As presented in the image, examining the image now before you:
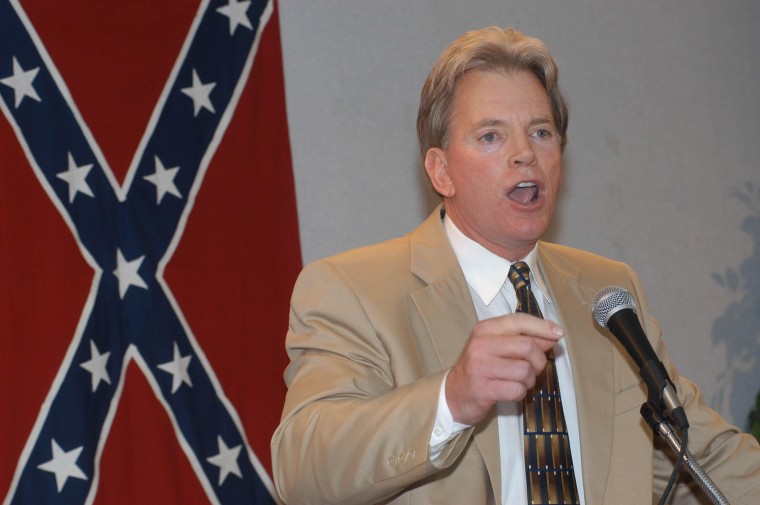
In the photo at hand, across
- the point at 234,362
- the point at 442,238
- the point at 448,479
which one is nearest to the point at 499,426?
the point at 448,479

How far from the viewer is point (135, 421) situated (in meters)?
3.34

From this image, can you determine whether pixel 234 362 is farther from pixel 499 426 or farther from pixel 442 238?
pixel 499 426

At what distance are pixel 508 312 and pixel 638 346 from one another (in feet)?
1.87

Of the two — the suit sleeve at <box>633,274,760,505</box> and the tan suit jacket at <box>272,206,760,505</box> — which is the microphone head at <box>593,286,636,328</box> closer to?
the tan suit jacket at <box>272,206,760,505</box>

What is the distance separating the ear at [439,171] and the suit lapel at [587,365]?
0.29 meters

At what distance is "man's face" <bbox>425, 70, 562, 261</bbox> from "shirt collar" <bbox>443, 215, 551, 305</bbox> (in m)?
0.03

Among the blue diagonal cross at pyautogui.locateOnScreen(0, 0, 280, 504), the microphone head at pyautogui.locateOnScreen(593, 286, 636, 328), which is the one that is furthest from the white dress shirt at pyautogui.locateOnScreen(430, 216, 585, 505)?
the blue diagonal cross at pyautogui.locateOnScreen(0, 0, 280, 504)

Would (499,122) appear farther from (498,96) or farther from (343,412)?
(343,412)

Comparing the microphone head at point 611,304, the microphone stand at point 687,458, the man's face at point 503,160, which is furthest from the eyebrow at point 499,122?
the microphone stand at point 687,458

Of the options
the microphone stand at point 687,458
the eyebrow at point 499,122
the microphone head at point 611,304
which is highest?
the eyebrow at point 499,122

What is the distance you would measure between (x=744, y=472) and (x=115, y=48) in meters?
2.44

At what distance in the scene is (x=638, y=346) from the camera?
174cm

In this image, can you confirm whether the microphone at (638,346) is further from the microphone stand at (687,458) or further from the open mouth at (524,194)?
the open mouth at (524,194)

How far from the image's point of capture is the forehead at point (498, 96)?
2338 millimetres
